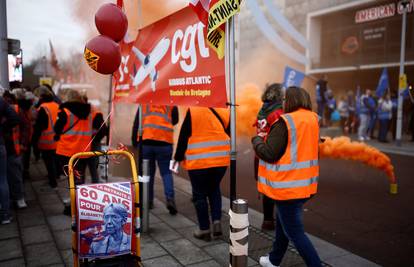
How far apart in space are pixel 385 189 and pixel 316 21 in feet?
72.6

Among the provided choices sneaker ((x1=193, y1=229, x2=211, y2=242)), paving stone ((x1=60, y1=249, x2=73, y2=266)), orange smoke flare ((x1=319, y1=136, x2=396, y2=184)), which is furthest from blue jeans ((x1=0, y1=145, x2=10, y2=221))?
orange smoke flare ((x1=319, y1=136, x2=396, y2=184))

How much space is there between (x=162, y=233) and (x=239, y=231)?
2190 mm

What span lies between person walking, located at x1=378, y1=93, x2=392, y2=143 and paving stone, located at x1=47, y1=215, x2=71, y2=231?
12938 mm

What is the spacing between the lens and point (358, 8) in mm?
24094

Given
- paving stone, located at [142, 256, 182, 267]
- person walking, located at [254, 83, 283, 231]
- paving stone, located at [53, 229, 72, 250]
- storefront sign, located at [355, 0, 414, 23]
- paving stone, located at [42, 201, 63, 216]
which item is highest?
storefront sign, located at [355, 0, 414, 23]

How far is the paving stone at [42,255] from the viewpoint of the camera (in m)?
3.97

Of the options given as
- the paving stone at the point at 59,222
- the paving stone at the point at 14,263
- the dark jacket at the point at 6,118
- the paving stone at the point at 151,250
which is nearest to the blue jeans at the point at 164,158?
the paving stone at the point at 151,250

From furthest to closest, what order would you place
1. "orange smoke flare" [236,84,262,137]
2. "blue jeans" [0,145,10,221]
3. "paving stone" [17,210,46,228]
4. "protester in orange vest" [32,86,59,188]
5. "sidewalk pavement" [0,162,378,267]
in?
"orange smoke flare" [236,84,262,137]
"protester in orange vest" [32,86,59,188]
"paving stone" [17,210,46,228]
"blue jeans" [0,145,10,221]
"sidewalk pavement" [0,162,378,267]

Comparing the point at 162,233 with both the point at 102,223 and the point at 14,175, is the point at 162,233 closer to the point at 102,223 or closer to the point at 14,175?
the point at 102,223

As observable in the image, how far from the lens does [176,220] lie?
5367mm

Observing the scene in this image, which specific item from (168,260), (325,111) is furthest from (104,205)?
(325,111)

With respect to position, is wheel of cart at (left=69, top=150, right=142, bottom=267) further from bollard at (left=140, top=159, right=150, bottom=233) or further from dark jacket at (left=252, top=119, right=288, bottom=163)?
bollard at (left=140, top=159, right=150, bottom=233)

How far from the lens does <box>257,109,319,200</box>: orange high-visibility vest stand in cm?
322

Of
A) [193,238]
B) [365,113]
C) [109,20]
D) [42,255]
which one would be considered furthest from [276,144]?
[365,113]
